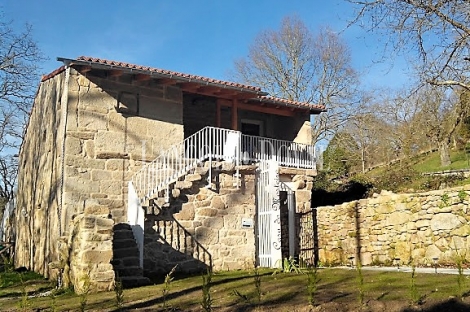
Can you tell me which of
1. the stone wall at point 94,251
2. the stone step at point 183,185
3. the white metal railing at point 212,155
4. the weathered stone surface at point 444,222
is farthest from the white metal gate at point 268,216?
the stone wall at point 94,251

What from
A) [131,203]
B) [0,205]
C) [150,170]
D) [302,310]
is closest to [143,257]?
[131,203]

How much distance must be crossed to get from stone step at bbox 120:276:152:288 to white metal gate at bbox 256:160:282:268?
3838mm

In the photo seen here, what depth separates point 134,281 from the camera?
972cm

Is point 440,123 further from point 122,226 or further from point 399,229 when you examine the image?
point 122,226

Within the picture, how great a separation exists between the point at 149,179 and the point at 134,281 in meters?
2.95

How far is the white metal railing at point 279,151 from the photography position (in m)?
14.2

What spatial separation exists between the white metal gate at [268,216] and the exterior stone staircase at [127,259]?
3649 mm

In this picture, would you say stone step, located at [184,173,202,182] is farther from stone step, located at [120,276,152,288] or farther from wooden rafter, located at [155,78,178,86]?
stone step, located at [120,276,152,288]

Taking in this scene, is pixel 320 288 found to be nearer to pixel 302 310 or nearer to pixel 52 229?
pixel 302 310

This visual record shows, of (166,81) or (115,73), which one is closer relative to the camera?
(115,73)

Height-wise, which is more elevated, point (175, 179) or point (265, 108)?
point (265, 108)

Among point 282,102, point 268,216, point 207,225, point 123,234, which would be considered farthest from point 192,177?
point 282,102

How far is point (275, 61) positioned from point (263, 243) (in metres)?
17.5

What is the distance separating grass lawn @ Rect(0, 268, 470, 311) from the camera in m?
5.80
